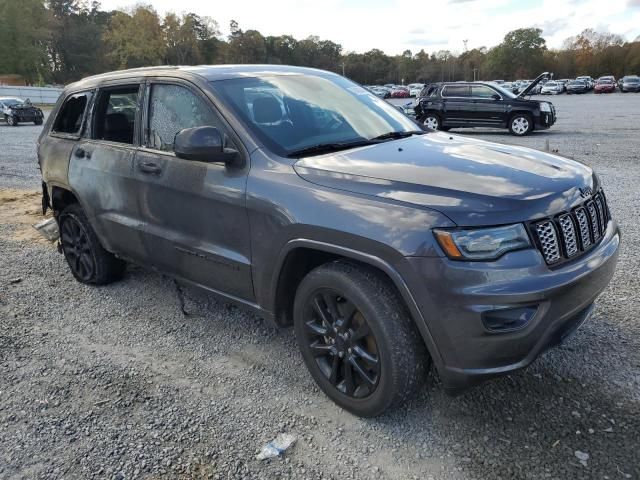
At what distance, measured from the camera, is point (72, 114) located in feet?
15.5

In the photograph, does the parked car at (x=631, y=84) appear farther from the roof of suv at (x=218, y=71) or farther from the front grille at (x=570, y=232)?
the front grille at (x=570, y=232)

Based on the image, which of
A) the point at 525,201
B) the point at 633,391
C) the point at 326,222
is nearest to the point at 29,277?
the point at 326,222

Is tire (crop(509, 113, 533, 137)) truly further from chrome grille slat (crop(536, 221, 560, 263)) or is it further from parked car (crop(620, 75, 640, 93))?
parked car (crop(620, 75, 640, 93))

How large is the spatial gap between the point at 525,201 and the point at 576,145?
12.4 metres

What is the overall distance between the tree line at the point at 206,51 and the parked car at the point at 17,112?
51217 mm

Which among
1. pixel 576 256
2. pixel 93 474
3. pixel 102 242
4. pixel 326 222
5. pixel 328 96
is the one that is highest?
pixel 328 96

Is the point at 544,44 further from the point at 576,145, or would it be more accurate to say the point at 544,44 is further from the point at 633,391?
the point at 633,391

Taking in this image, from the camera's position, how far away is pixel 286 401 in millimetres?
3047

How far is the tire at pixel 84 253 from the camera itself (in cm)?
466

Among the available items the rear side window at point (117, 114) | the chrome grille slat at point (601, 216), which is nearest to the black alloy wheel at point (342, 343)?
the chrome grille slat at point (601, 216)

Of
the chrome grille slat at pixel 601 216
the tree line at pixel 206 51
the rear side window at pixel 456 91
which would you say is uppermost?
the tree line at pixel 206 51

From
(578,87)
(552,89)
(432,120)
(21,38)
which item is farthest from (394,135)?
(21,38)

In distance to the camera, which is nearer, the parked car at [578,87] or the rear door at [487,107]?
the rear door at [487,107]

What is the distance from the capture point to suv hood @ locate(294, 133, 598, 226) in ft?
7.73
